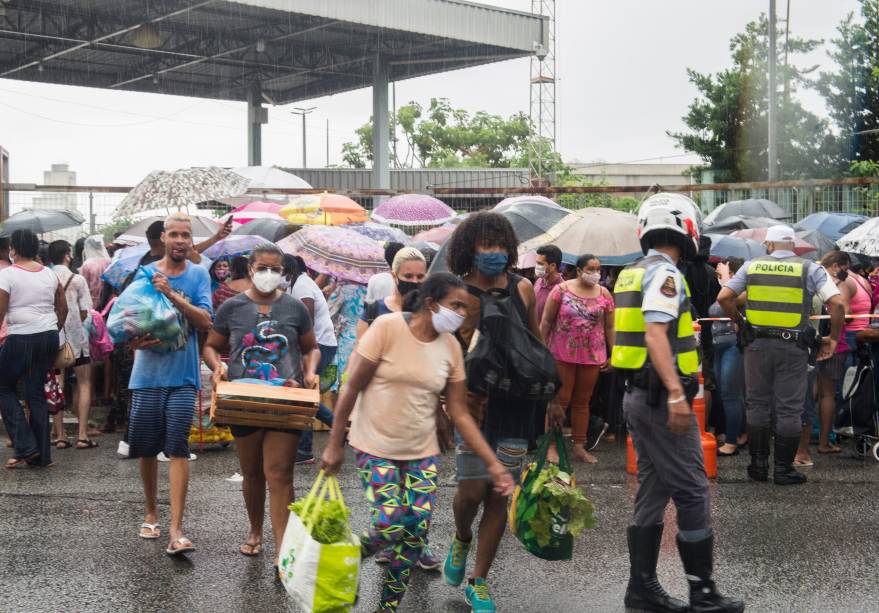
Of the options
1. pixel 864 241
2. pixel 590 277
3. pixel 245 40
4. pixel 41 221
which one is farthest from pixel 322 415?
pixel 245 40

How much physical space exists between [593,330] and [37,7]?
22829 millimetres

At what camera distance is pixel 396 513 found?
5.14 m

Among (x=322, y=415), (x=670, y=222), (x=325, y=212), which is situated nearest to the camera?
(x=670, y=222)

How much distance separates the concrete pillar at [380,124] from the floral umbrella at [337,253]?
2373 cm

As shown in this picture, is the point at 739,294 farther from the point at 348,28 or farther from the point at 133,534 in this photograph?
the point at 348,28

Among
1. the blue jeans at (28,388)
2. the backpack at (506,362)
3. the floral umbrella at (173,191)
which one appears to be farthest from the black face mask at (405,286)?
the floral umbrella at (173,191)

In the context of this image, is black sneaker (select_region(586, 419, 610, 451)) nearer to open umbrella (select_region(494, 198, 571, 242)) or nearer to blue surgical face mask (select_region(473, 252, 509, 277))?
open umbrella (select_region(494, 198, 571, 242))

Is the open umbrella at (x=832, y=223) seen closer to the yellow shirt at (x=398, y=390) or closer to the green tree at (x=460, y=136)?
the yellow shirt at (x=398, y=390)

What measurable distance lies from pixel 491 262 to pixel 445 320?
54 centimetres

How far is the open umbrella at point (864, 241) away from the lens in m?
11.1

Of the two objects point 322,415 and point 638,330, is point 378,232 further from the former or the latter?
point 638,330

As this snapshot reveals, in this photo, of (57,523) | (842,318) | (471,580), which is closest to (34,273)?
(57,523)

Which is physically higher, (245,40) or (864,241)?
(245,40)

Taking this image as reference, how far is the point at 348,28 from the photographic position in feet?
103
